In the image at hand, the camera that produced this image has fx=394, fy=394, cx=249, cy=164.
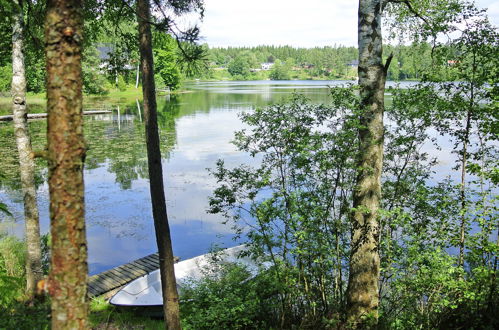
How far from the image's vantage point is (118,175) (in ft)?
61.6

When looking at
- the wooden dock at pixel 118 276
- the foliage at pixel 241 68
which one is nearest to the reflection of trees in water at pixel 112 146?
the wooden dock at pixel 118 276

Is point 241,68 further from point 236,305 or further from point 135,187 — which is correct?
point 236,305

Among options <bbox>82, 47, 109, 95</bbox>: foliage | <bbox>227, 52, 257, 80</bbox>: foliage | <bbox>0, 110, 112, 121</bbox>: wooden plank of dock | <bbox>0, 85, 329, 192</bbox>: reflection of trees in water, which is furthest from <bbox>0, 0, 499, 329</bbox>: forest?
<bbox>227, 52, 257, 80</bbox>: foliage

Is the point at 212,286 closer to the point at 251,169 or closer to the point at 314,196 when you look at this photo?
the point at 251,169

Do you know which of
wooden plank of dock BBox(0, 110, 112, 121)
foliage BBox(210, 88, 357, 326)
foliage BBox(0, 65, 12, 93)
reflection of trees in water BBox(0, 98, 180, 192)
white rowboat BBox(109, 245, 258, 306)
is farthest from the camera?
foliage BBox(0, 65, 12, 93)

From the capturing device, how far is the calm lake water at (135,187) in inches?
484

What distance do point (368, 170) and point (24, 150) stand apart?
6.25 metres

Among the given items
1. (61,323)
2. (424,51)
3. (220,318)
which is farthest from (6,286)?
(424,51)

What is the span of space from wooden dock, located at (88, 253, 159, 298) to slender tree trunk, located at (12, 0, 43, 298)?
5.33 ft

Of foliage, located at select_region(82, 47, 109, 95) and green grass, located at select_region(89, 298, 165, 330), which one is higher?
foliage, located at select_region(82, 47, 109, 95)

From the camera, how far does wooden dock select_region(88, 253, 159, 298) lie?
9.34 m

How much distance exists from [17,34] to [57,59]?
6.25 meters

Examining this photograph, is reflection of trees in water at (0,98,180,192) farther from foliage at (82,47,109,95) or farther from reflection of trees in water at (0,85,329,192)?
foliage at (82,47,109,95)

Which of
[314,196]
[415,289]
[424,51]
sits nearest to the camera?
[415,289]
